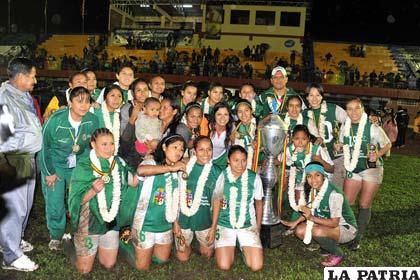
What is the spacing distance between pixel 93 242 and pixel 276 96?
323cm

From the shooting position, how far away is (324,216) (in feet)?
16.4

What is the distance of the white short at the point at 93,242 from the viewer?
4410 millimetres

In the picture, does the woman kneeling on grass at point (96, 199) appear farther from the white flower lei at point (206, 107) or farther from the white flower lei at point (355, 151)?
the white flower lei at point (355, 151)

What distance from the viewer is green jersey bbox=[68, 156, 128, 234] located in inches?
170

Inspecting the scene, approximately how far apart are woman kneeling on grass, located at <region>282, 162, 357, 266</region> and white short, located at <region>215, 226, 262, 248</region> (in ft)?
1.88

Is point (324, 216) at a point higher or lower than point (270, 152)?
lower

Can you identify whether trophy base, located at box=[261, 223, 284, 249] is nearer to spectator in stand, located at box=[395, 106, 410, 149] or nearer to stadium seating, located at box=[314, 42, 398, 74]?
spectator in stand, located at box=[395, 106, 410, 149]

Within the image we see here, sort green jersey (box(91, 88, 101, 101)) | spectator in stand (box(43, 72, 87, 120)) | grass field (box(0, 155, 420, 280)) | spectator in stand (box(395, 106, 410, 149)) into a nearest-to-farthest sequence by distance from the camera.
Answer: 1. grass field (box(0, 155, 420, 280))
2. spectator in stand (box(43, 72, 87, 120))
3. green jersey (box(91, 88, 101, 101))
4. spectator in stand (box(395, 106, 410, 149))

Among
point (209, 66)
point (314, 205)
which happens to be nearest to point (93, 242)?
point (314, 205)

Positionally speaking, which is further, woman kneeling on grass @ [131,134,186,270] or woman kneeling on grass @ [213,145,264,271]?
woman kneeling on grass @ [213,145,264,271]

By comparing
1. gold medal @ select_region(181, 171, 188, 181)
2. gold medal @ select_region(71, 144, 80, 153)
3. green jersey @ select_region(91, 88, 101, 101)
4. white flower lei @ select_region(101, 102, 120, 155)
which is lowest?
gold medal @ select_region(181, 171, 188, 181)

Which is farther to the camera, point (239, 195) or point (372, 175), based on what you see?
point (372, 175)

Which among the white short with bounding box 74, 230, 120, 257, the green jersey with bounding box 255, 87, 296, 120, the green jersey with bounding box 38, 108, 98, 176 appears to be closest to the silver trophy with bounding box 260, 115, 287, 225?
the green jersey with bounding box 255, 87, 296, 120

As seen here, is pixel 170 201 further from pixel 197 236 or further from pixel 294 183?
pixel 294 183
